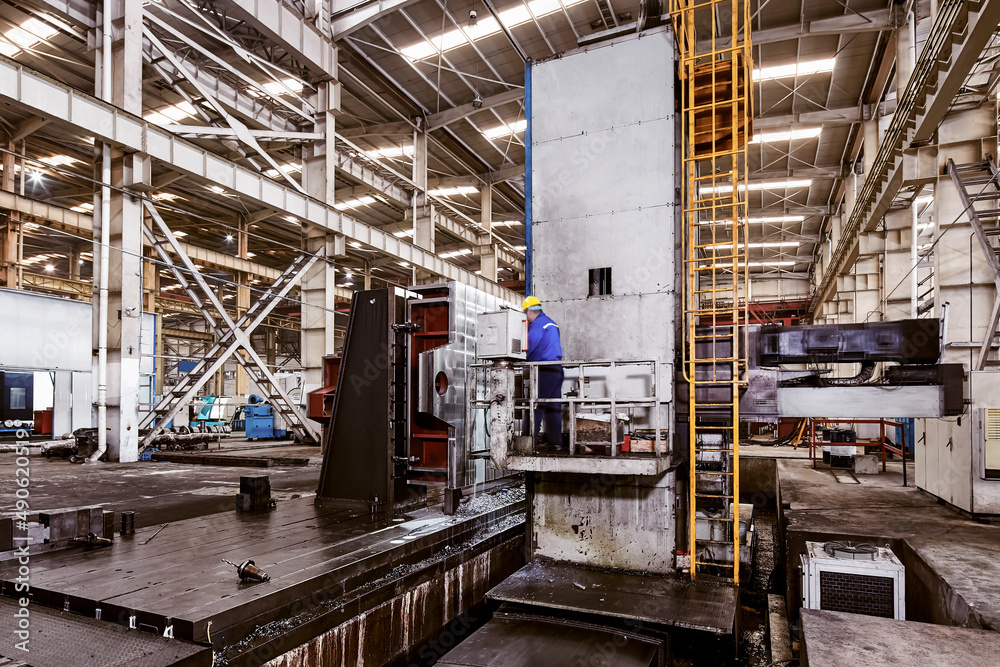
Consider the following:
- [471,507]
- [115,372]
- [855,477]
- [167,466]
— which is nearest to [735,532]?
[471,507]

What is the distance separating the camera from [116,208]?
12.4m

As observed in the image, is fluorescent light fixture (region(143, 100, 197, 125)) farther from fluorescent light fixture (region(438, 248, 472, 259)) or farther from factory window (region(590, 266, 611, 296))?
factory window (region(590, 266, 611, 296))

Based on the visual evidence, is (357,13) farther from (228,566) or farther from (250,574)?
(250,574)

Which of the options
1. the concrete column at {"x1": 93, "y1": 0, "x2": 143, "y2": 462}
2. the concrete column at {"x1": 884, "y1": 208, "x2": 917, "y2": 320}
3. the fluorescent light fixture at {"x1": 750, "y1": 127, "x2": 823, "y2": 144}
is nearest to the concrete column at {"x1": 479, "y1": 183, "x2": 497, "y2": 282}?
the fluorescent light fixture at {"x1": 750, "y1": 127, "x2": 823, "y2": 144}

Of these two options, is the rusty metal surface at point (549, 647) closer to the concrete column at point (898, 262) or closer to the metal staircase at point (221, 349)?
the metal staircase at point (221, 349)

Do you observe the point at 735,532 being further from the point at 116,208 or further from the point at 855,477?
the point at 116,208

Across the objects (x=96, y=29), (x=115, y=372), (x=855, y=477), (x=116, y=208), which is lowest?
(x=855, y=477)

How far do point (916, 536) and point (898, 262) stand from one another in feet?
37.8

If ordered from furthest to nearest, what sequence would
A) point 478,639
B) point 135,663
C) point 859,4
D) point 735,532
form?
point 859,4 < point 735,532 < point 478,639 < point 135,663

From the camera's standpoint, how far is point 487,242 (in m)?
24.2

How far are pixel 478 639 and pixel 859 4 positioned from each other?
17336mm

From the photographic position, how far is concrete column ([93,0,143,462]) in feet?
39.9

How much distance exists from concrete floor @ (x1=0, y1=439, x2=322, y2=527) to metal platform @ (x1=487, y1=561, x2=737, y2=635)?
3741 mm

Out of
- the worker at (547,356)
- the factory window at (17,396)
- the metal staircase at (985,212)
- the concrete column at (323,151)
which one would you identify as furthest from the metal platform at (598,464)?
the factory window at (17,396)
